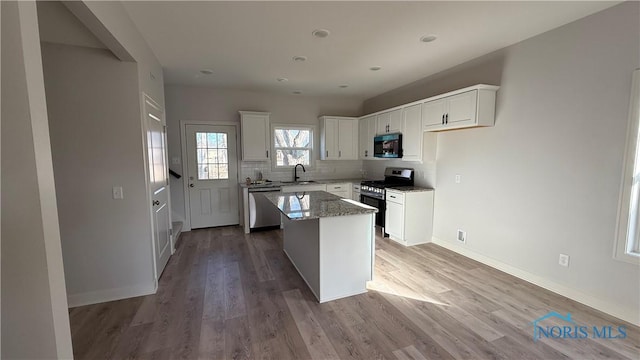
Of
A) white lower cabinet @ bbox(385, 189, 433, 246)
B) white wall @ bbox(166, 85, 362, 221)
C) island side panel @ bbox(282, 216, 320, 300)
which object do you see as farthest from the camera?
white wall @ bbox(166, 85, 362, 221)

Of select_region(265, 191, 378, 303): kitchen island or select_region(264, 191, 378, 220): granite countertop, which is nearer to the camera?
select_region(264, 191, 378, 220): granite countertop

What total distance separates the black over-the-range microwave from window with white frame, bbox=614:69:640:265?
8.31 feet

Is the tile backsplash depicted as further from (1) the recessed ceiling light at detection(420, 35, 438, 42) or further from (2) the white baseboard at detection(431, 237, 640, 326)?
(1) the recessed ceiling light at detection(420, 35, 438, 42)

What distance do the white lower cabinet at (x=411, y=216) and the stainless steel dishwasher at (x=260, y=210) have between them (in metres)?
2.13

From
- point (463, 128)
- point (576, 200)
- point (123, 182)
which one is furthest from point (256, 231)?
point (576, 200)

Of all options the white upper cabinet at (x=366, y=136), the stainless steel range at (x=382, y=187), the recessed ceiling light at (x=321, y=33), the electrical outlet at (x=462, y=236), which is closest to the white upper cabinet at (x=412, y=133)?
the stainless steel range at (x=382, y=187)

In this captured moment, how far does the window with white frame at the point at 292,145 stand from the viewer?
545 cm

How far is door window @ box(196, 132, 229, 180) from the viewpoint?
16.2 feet

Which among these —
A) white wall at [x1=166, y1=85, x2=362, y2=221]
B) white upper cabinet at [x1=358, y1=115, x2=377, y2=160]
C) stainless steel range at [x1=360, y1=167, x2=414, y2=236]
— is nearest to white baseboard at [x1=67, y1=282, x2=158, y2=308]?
white wall at [x1=166, y1=85, x2=362, y2=221]

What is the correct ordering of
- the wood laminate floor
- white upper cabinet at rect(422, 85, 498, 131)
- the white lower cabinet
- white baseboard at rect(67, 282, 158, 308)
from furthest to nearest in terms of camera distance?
the white lower cabinet → white upper cabinet at rect(422, 85, 498, 131) → white baseboard at rect(67, 282, 158, 308) → the wood laminate floor

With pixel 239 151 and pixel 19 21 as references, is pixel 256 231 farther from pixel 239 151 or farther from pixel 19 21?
pixel 19 21

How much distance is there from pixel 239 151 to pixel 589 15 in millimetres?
4932

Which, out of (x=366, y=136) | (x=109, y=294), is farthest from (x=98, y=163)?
(x=366, y=136)

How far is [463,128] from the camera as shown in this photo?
354 centimetres
